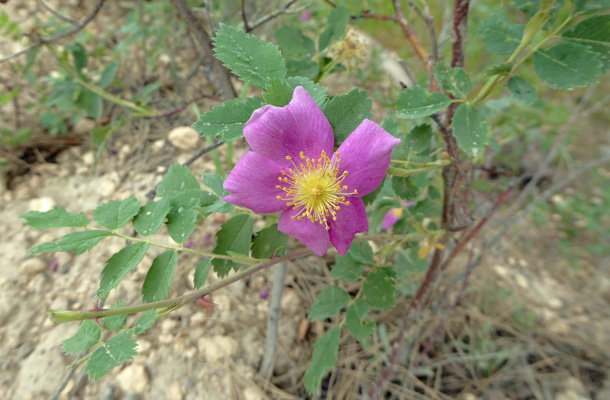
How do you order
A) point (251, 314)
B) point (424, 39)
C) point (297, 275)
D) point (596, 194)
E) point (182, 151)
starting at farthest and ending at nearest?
point (596, 194)
point (424, 39)
point (182, 151)
point (297, 275)
point (251, 314)

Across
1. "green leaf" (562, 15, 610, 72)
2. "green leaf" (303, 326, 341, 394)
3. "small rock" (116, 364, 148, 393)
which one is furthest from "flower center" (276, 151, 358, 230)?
"small rock" (116, 364, 148, 393)

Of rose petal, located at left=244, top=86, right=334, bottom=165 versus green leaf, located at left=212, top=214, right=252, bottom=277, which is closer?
rose petal, located at left=244, top=86, right=334, bottom=165

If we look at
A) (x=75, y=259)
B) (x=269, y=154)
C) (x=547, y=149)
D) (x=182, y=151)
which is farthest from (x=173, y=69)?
(x=547, y=149)

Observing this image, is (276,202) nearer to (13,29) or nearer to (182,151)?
(182,151)

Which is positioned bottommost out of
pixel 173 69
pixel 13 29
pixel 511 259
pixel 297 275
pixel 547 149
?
pixel 511 259

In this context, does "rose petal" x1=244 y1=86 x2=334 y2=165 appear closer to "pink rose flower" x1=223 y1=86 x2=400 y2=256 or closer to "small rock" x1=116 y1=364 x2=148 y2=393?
"pink rose flower" x1=223 y1=86 x2=400 y2=256

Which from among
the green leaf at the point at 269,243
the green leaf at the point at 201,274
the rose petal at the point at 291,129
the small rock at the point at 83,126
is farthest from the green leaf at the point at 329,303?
the small rock at the point at 83,126

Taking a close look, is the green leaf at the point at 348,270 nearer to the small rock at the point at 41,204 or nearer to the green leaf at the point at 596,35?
the green leaf at the point at 596,35
